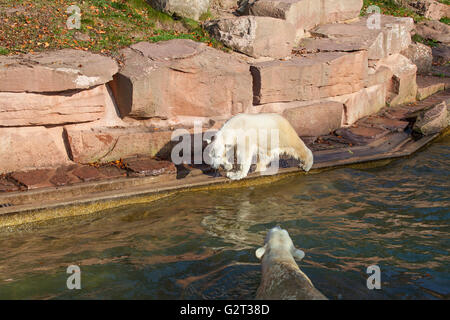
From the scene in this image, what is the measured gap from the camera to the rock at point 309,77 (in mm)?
8422

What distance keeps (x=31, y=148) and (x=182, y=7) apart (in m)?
3.93

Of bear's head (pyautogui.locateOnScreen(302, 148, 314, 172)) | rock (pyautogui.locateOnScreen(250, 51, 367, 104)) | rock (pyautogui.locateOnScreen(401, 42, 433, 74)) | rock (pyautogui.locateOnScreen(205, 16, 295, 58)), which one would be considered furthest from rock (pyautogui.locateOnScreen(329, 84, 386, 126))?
bear's head (pyautogui.locateOnScreen(302, 148, 314, 172))

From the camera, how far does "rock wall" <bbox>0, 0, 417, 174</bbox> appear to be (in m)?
6.82

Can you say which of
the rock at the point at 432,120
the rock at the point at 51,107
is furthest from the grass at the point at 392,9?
the rock at the point at 51,107

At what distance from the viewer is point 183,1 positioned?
923cm

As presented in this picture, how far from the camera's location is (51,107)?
22.7ft

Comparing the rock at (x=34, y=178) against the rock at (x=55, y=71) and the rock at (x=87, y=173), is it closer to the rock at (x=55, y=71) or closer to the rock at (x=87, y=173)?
the rock at (x=87, y=173)

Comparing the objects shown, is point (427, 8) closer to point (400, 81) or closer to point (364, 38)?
point (400, 81)

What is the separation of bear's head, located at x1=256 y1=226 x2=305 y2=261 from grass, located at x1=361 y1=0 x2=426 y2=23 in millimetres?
10598

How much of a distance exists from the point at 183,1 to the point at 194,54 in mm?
1826

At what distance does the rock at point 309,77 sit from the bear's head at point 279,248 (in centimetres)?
416

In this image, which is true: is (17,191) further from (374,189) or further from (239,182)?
(374,189)
